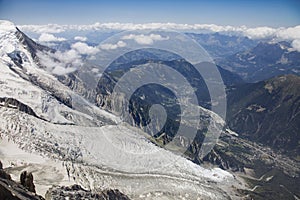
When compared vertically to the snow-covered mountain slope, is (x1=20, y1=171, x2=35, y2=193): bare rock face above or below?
above

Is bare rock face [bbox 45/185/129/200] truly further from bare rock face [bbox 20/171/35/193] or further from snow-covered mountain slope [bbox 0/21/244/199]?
snow-covered mountain slope [bbox 0/21/244/199]

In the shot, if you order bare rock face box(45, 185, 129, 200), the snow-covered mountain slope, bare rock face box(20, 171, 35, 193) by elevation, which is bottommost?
the snow-covered mountain slope

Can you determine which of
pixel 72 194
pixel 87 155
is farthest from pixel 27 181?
pixel 87 155

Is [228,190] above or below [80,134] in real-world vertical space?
below

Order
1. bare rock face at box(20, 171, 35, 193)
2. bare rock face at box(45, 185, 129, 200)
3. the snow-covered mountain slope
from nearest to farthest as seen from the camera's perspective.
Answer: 1. bare rock face at box(20, 171, 35, 193)
2. bare rock face at box(45, 185, 129, 200)
3. the snow-covered mountain slope

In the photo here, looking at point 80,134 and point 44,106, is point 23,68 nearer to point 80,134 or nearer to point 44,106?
point 44,106

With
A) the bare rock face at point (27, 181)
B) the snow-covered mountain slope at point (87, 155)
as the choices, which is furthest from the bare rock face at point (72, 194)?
the snow-covered mountain slope at point (87, 155)

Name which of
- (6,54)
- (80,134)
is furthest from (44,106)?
(6,54)

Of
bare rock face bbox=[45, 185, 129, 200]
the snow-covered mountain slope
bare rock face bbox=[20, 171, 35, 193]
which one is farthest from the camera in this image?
the snow-covered mountain slope

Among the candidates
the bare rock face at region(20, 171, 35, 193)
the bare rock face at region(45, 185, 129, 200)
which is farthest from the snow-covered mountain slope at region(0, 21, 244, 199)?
the bare rock face at region(20, 171, 35, 193)
